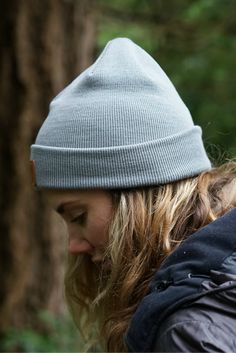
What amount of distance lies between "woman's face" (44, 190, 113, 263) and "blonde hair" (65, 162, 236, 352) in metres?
0.04

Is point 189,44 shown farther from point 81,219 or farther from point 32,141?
point 81,219

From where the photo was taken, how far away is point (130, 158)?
2.60 meters

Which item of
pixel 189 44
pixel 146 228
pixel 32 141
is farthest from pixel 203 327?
pixel 189 44

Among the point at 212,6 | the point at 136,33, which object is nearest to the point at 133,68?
the point at 212,6

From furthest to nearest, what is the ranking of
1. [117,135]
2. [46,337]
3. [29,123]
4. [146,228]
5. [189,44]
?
[189,44]
[46,337]
[29,123]
[117,135]
[146,228]

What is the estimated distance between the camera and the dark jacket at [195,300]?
6.54 ft

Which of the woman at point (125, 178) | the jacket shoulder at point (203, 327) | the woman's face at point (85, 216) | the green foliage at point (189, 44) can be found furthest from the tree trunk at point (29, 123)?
the jacket shoulder at point (203, 327)

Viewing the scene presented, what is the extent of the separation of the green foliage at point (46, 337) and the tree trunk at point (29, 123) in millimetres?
112

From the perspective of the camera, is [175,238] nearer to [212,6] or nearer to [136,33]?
[212,6]

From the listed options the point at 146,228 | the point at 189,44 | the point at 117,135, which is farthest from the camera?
the point at 189,44

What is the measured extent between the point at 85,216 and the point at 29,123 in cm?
423

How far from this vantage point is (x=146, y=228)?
2.51 metres

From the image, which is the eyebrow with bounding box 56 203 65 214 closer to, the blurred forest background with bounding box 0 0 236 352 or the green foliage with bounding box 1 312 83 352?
the blurred forest background with bounding box 0 0 236 352

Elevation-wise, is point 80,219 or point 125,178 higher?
point 125,178
